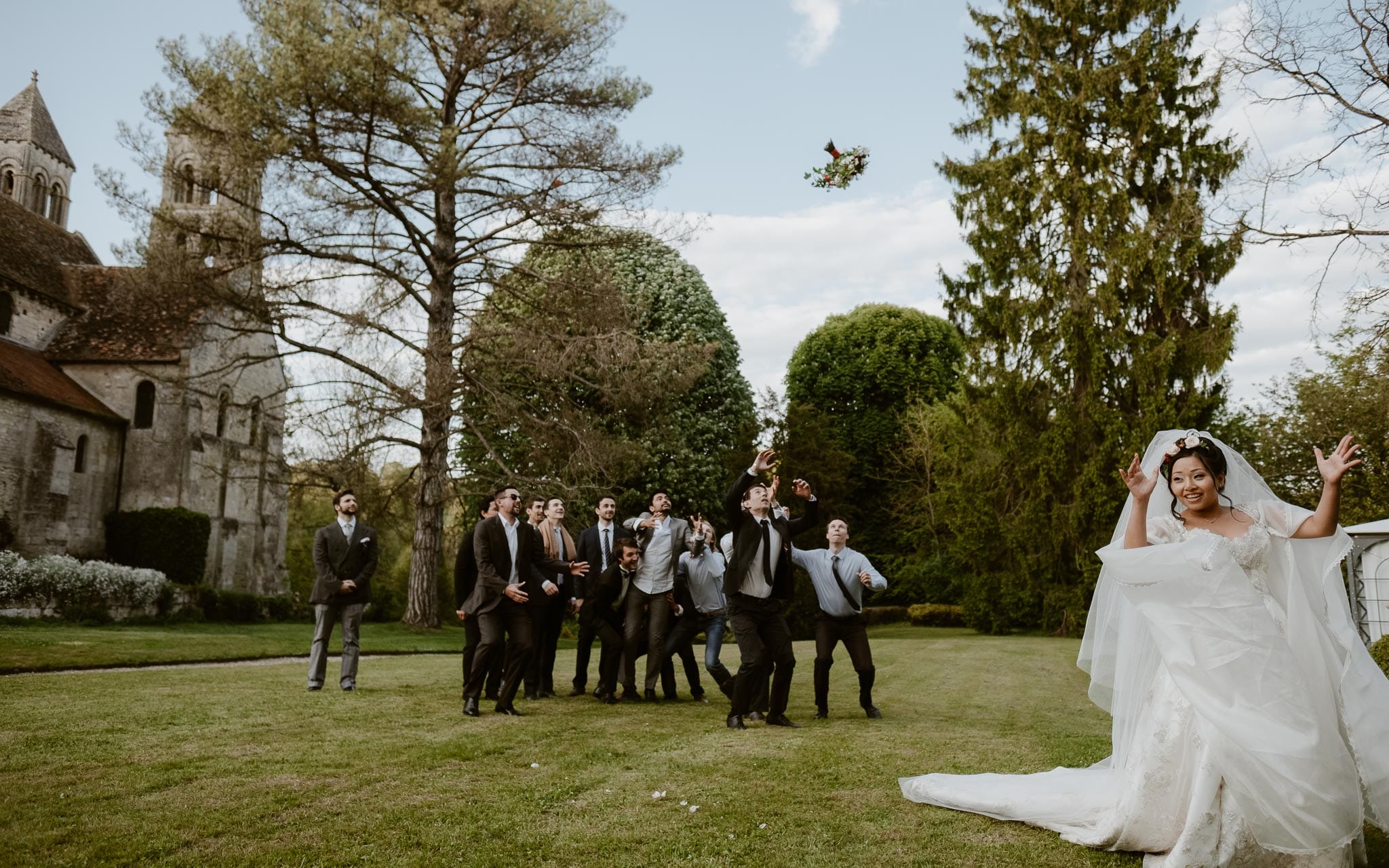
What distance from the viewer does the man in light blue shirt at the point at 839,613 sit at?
9594mm

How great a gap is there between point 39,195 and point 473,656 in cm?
4818

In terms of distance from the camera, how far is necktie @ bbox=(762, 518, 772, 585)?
8828mm

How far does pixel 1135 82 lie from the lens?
894 inches

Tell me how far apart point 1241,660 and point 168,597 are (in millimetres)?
24113

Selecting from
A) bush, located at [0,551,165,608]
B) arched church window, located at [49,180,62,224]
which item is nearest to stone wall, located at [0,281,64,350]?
bush, located at [0,551,165,608]

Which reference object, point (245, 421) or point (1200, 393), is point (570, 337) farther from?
point (245, 421)

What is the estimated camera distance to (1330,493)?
15.0 ft

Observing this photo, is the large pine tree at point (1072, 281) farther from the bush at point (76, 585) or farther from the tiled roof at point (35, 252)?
the tiled roof at point (35, 252)

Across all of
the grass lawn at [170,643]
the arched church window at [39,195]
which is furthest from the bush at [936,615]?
the arched church window at [39,195]

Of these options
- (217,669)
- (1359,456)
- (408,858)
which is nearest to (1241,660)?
(1359,456)

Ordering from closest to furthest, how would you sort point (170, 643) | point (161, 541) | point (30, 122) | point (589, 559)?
point (589, 559) → point (170, 643) → point (161, 541) → point (30, 122)

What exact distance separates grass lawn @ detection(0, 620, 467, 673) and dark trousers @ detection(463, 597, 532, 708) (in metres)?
6.35

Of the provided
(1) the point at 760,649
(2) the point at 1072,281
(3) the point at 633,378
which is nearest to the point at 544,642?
(1) the point at 760,649

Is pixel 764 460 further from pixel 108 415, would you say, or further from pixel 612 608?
pixel 108 415
